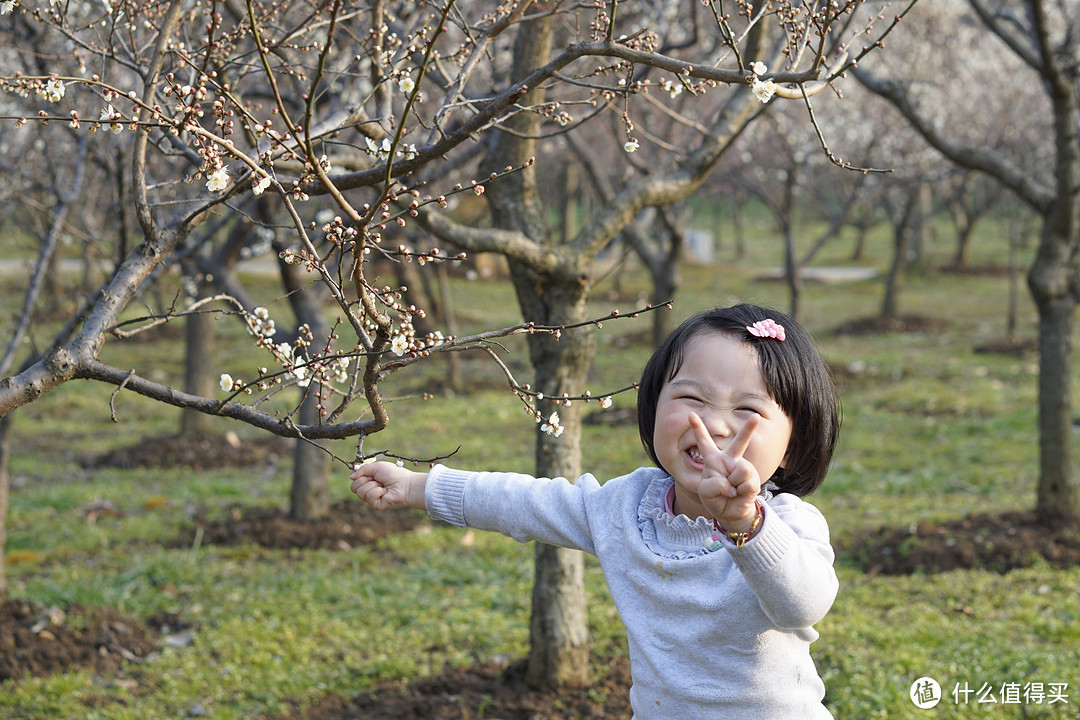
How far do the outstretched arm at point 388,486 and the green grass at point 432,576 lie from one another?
1057 millimetres

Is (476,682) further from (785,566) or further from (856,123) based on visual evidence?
(856,123)

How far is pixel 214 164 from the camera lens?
1.85 m

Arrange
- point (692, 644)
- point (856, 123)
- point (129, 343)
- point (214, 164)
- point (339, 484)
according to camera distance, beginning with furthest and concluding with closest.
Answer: point (856, 123), point (129, 343), point (339, 484), point (692, 644), point (214, 164)

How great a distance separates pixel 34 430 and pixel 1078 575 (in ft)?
34.3

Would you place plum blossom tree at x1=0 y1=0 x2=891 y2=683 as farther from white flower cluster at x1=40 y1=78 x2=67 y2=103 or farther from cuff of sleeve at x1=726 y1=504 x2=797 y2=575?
cuff of sleeve at x1=726 y1=504 x2=797 y2=575

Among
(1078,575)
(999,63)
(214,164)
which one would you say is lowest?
(1078,575)

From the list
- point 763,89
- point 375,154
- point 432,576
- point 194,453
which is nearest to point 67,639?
point 432,576

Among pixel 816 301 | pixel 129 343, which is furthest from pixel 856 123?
pixel 129 343

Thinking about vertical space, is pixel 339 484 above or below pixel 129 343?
below

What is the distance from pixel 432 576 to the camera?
20.0 ft

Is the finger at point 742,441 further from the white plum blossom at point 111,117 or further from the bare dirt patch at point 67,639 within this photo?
the bare dirt patch at point 67,639

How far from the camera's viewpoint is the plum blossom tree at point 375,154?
1.95 m

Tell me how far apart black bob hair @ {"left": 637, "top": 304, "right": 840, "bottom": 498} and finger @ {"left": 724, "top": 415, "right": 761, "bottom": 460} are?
377mm

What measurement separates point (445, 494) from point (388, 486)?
0.17 metres
